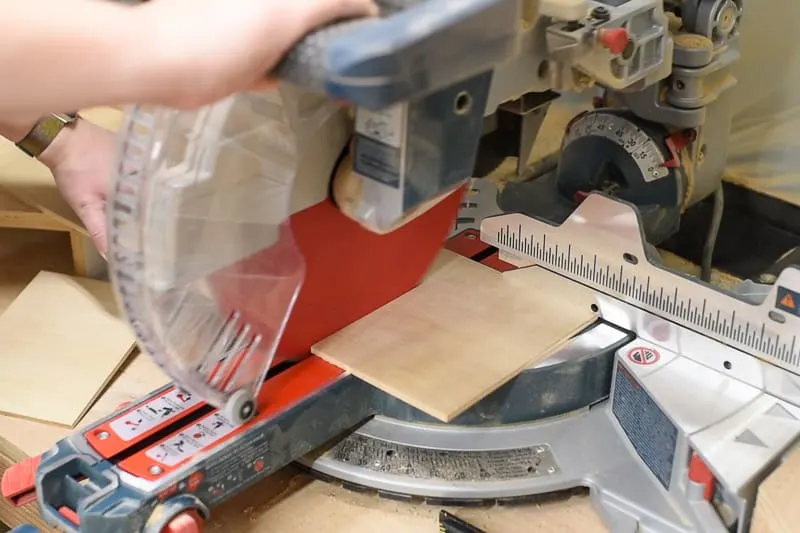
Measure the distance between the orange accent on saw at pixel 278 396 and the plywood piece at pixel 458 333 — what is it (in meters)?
0.01

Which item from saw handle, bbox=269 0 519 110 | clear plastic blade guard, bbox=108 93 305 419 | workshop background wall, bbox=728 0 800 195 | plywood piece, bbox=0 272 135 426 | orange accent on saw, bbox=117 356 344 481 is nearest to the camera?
saw handle, bbox=269 0 519 110

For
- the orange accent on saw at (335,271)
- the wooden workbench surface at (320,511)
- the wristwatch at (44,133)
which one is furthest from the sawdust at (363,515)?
the wristwatch at (44,133)

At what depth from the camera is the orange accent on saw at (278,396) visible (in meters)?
0.66

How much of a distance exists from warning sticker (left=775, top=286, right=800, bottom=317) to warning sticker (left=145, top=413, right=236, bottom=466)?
0.39 meters

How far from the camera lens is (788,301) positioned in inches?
27.8

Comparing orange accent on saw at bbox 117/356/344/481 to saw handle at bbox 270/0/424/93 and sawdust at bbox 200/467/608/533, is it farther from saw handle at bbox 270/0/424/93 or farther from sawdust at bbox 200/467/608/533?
saw handle at bbox 270/0/424/93

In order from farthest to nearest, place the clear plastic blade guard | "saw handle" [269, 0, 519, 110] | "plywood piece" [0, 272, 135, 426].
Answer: "plywood piece" [0, 272, 135, 426]
the clear plastic blade guard
"saw handle" [269, 0, 519, 110]

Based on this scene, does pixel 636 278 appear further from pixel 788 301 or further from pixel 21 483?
pixel 21 483

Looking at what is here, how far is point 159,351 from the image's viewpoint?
629mm

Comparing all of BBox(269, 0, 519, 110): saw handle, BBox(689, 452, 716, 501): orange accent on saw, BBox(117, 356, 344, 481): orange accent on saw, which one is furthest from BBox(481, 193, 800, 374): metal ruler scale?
BBox(269, 0, 519, 110): saw handle

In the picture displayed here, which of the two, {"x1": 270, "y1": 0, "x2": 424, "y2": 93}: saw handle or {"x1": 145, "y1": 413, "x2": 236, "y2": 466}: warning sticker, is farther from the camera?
{"x1": 145, "y1": 413, "x2": 236, "y2": 466}: warning sticker

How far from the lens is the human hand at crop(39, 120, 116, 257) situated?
0.88 m

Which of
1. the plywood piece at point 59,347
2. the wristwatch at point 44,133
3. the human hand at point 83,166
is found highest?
the wristwatch at point 44,133

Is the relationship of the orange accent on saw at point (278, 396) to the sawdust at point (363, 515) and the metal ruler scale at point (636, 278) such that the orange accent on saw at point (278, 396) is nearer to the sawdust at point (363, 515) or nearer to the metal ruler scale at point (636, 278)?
the sawdust at point (363, 515)
